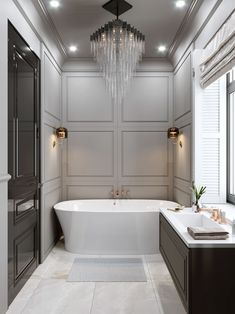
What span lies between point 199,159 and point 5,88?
6.84 ft

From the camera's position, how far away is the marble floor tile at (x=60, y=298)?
2408mm

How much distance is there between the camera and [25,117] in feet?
9.61

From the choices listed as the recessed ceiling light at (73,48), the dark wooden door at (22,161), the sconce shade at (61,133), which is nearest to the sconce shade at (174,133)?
the sconce shade at (61,133)

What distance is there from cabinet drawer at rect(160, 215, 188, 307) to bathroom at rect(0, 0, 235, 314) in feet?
0.09

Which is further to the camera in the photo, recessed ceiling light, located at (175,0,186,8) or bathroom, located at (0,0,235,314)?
recessed ceiling light, located at (175,0,186,8)

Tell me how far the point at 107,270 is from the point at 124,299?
694mm

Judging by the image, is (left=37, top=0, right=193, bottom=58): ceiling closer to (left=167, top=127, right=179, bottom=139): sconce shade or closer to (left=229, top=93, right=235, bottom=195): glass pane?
(left=229, top=93, right=235, bottom=195): glass pane

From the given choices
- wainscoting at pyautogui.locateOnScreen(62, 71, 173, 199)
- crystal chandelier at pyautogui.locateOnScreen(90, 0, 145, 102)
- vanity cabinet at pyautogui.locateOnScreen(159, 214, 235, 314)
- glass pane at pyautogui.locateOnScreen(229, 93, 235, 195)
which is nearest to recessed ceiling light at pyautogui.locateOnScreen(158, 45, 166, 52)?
wainscoting at pyautogui.locateOnScreen(62, 71, 173, 199)

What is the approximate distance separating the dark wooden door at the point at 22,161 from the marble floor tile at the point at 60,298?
190 millimetres

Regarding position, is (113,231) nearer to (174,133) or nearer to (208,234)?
(174,133)

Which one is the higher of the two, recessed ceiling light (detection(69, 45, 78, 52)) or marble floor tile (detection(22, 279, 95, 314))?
recessed ceiling light (detection(69, 45, 78, 52))

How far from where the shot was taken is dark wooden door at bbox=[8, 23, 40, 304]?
2.51 m

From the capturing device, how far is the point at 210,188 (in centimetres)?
330

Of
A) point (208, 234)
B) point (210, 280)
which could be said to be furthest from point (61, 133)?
point (210, 280)
